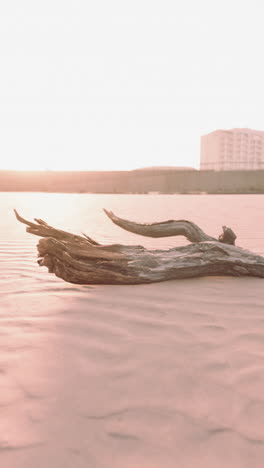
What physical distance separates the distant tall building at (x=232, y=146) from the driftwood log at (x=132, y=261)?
3007 inches

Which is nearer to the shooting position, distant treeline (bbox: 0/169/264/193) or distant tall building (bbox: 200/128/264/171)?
distant treeline (bbox: 0/169/264/193)

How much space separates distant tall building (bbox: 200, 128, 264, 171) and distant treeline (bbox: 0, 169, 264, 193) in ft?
118

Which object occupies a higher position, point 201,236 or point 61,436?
point 201,236

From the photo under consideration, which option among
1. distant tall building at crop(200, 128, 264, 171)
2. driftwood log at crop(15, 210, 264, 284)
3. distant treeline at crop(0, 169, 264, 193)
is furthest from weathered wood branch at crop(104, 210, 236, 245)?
distant tall building at crop(200, 128, 264, 171)

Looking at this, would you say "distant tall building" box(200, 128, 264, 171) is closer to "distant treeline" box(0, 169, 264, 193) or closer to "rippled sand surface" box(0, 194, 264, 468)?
"distant treeline" box(0, 169, 264, 193)

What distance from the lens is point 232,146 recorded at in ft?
264

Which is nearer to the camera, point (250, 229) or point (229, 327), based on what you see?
point (229, 327)

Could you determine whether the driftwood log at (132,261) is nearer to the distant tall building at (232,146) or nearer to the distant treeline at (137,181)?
the distant treeline at (137,181)

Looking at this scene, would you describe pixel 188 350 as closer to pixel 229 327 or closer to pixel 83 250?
pixel 229 327

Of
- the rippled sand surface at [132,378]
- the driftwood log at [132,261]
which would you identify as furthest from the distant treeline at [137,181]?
the rippled sand surface at [132,378]

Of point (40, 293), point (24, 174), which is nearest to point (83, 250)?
point (40, 293)

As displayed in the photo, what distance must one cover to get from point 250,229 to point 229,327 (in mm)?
5639

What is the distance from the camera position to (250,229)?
7.85 m

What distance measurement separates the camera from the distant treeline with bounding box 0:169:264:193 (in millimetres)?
39500
